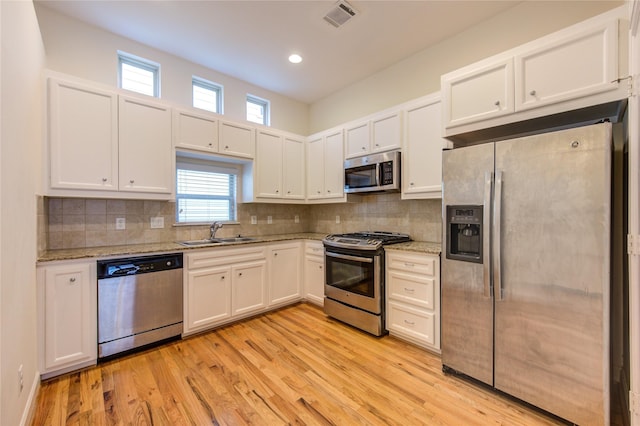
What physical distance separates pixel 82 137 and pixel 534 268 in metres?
3.68

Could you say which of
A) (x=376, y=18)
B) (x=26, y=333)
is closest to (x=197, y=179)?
(x=26, y=333)

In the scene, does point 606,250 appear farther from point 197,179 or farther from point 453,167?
point 197,179

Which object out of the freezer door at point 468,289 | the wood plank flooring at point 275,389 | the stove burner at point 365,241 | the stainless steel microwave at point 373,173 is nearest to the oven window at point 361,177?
the stainless steel microwave at point 373,173

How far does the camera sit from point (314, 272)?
3666 millimetres

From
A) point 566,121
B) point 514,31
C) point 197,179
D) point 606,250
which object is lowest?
point 606,250

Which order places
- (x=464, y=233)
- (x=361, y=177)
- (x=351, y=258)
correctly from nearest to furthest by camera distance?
(x=464, y=233)
(x=351, y=258)
(x=361, y=177)

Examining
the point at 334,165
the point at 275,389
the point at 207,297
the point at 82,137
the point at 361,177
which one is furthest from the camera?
the point at 334,165

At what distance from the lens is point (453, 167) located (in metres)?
2.10

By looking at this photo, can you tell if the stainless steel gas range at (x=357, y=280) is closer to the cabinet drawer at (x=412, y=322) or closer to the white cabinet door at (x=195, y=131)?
the cabinet drawer at (x=412, y=322)

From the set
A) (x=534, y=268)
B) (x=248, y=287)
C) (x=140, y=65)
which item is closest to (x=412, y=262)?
(x=534, y=268)

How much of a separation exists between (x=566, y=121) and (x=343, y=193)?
2240 millimetres

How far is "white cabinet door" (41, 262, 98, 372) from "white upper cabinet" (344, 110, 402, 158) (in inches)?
116

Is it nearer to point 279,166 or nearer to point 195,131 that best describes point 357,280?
point 279,166

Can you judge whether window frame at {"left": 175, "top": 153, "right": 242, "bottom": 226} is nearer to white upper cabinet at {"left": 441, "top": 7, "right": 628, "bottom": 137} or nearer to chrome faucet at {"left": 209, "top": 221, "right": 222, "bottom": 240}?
chrome faucet at {"left": 209, "top": 221, "right": 222, "bottom": 240}
